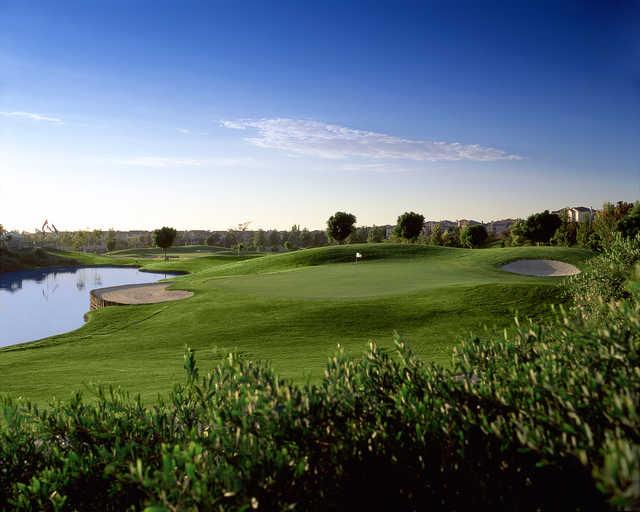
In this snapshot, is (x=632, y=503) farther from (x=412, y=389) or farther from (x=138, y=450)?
(x=138, y=450)

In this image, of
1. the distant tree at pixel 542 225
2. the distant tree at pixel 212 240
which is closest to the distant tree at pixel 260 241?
the distant tree at pixel 212 240

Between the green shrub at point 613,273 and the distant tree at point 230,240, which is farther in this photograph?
Result: the distant tree at point 230,240

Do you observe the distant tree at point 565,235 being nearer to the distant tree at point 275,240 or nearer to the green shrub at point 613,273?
the green shrub at point 613,273

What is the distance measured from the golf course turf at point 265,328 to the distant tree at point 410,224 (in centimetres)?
4960

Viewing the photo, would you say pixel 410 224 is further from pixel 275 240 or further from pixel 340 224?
pixel 275 240

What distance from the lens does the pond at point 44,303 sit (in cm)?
2902

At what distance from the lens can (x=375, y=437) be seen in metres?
4.31

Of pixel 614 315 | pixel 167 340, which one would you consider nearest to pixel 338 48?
pixel 167 340

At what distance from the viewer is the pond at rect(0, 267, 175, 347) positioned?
95.2 feet

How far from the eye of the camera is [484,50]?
26.5 metres

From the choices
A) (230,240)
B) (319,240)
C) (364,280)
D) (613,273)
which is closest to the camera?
(613,273)

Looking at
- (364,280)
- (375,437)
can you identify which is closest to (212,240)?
(364,280)

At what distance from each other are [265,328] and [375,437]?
16209 millimetres

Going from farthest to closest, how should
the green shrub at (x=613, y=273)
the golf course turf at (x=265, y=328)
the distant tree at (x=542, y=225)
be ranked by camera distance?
the distant tree at (x=542, y=225), the golf course turf at (x=265, y=328), the green shrub at (x=613, y=273)
